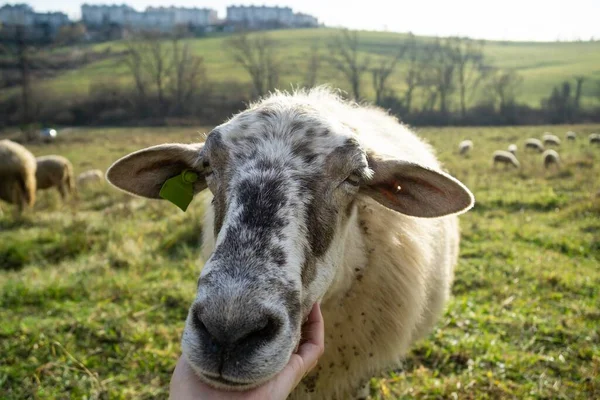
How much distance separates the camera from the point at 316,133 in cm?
249

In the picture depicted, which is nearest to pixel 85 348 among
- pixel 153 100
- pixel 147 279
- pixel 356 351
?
pixel 147 279

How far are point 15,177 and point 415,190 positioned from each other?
11429mm

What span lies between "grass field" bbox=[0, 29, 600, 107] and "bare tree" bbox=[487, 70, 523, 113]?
1.22 meters

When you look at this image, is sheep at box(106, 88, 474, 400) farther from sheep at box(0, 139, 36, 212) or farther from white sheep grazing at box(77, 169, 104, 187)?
white sheep grazing at box(77, 169, 104, 187)

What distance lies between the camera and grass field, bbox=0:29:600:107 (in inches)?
2141

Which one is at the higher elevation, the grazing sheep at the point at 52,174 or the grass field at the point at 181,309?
the grass field at the point at 181,309

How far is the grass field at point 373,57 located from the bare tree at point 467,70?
518 cm

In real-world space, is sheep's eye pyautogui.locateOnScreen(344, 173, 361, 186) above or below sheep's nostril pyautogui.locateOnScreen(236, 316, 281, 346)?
above

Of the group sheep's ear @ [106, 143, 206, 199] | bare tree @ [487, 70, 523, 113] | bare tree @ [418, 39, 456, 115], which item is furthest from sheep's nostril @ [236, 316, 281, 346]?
bare tree @ [487, 70, 523, 113]

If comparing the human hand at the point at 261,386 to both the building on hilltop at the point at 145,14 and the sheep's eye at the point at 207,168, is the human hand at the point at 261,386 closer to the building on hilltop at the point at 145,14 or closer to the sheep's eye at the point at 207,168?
the sheep's eye at the point at 207,168

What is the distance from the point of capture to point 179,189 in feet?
9.81

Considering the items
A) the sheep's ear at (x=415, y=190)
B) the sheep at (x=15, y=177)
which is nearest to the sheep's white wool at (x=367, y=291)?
the sheep's ear at (x=415, y=190)

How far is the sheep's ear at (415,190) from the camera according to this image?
259cm

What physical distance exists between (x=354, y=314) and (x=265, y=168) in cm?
132
